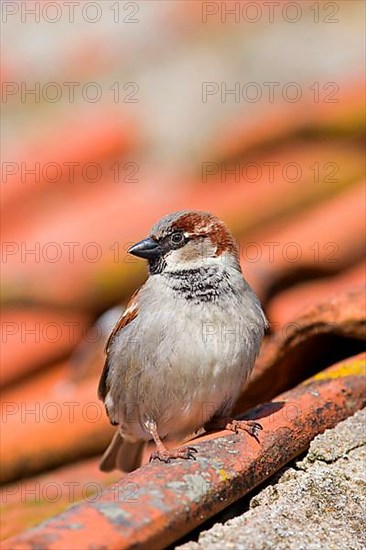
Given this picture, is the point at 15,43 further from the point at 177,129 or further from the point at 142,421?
the point at 142,421

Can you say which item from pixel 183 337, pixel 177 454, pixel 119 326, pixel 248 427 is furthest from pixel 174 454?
pixel 119 326

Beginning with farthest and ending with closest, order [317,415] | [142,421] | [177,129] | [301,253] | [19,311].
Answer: [177,129] → [19,311] → [301,253] → [142,421] → [317,415]

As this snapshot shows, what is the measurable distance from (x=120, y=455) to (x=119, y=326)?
470 mm

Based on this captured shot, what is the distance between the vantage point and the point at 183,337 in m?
2.55

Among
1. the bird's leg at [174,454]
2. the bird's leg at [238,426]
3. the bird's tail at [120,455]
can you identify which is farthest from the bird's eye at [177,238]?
the bird's leg at [174,454]

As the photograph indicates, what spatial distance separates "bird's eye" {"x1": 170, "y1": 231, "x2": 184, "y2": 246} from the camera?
279 cm

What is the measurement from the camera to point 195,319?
8.43 feet

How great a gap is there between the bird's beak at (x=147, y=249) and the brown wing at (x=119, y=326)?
0.12 m

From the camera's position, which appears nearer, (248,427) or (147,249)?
(248,427)

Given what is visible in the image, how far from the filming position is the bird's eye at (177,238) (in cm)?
279

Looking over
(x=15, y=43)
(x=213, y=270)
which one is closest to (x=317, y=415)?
(x=213, y=270)

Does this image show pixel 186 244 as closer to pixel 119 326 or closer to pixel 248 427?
pixel 119 326

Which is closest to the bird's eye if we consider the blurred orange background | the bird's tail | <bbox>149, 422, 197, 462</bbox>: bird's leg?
the blurred orange background

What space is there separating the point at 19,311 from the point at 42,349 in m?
0.19
